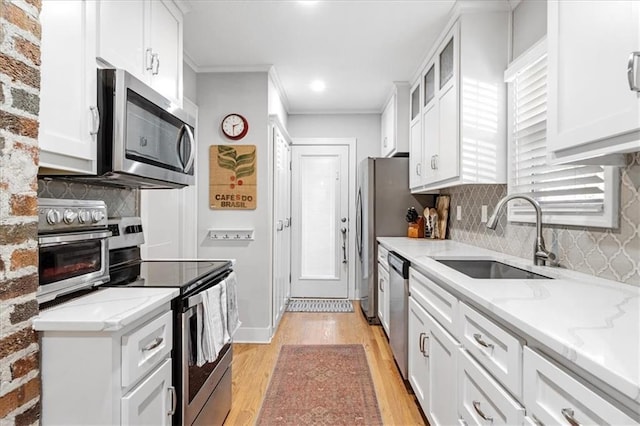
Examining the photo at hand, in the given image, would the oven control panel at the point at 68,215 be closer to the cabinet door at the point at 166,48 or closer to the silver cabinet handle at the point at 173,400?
the silver cabinet handle at the point at 173,400

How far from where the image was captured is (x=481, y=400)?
1.32 meters

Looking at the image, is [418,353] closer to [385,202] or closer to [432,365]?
[432,365]

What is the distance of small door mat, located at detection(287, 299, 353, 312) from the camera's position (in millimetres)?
4543

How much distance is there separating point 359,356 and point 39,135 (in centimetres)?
267

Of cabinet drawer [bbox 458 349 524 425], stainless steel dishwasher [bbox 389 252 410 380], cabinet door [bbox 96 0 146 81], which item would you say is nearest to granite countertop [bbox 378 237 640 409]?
cabinet drawer [bbox 458 349 524 425]

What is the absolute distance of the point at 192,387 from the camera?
1.56 meters

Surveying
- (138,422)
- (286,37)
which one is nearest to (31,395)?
(138,422)

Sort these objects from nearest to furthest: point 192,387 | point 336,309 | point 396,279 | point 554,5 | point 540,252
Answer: point 554,5
point 192,387
point 540,252
point 396,279
point 336,309

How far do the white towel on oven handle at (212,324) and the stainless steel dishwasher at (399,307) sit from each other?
1.20 m

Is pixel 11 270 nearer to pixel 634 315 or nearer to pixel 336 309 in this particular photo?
pixel 634 315

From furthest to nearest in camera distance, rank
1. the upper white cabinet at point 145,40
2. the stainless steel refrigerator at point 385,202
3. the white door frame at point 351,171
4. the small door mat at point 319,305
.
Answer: the white door frame at point 351,171 → the small door mat at point 319,305 → the stainless steel refrigerator at point 385,202 → the upper white cabinet at point 145,40

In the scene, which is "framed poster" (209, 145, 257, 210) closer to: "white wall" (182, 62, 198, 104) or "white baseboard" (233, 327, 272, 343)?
"white wall" (182, 62, 198, 104)

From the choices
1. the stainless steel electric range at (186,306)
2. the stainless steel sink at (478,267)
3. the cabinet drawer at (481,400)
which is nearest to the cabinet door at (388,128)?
the stainless steel sink at (478,267)

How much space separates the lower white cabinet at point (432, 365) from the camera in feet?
5.39
